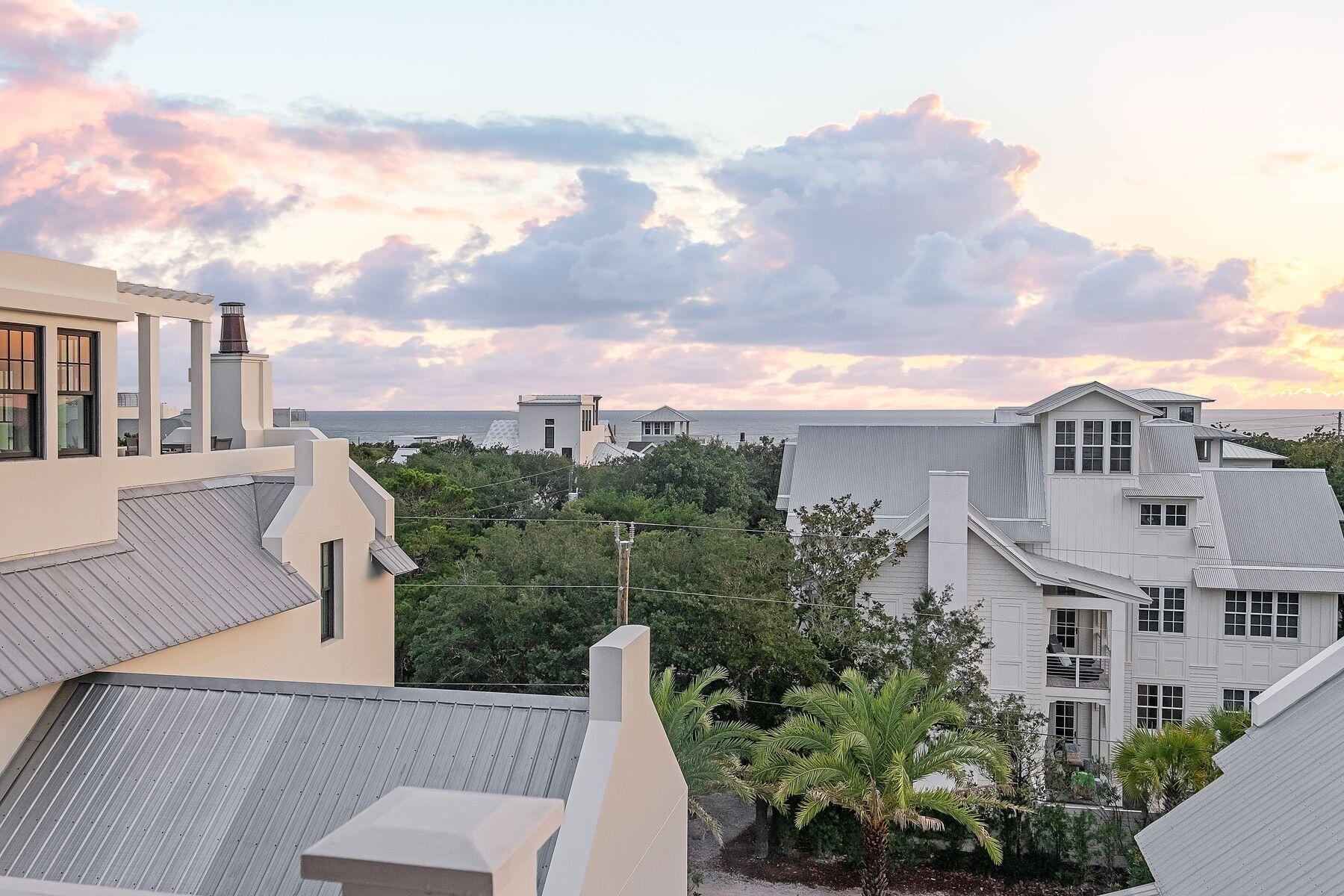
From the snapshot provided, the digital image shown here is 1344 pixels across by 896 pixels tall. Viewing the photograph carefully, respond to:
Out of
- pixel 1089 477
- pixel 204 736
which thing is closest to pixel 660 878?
pixel 204 736

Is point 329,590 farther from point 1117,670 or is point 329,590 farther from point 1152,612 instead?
point 1152,612

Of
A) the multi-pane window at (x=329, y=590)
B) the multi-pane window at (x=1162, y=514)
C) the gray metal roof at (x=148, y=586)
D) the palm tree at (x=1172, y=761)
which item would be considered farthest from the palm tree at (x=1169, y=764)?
the gray metal roof at (x=148, y=586)

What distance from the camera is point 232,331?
60.5 feet

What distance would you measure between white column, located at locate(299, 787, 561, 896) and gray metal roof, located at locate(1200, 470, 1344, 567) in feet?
98.8

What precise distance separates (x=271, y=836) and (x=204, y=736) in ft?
5.20

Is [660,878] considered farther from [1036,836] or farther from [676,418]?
[676,418]

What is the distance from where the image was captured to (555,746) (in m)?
8.38

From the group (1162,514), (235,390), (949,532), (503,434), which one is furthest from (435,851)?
(503,434)

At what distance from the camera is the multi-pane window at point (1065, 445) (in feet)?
98.3

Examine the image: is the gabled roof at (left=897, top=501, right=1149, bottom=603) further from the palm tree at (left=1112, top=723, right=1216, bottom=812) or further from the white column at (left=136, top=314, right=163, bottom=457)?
the white column at (left=136, top=314, right=163, bottom=457)

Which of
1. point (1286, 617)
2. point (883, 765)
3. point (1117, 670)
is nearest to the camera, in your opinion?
point (883, 765)

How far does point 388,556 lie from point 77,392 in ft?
23.4

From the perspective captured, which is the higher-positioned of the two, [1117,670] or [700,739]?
[700,739]

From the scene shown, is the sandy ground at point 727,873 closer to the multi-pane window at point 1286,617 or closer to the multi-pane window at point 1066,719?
the multi-pane window at point 1066,719
